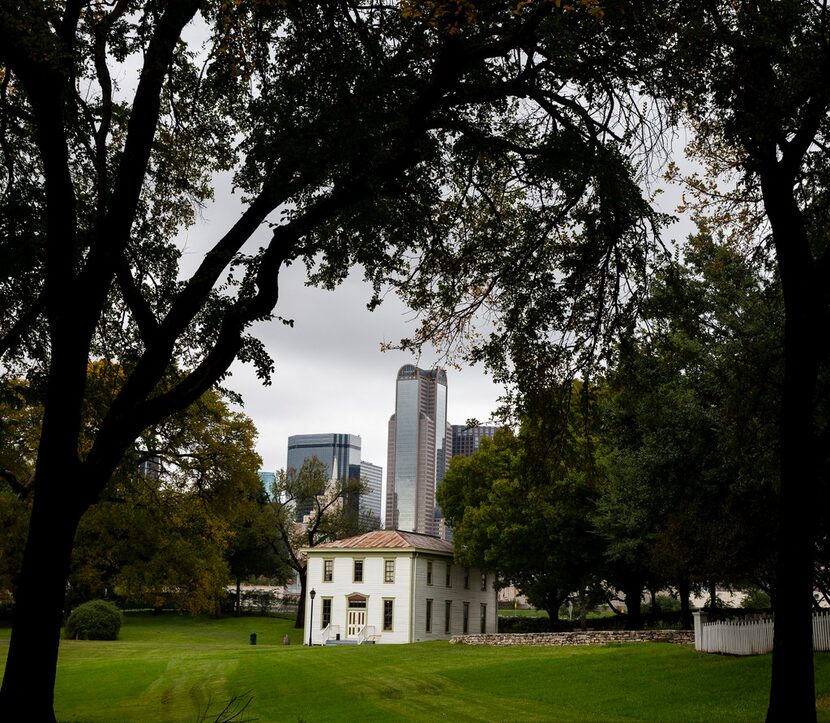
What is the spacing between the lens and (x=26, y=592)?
9695mm

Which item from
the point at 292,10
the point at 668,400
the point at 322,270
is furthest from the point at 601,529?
the point at 292,10

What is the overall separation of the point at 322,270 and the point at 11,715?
25.6 ft

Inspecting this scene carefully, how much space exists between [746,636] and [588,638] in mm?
13514

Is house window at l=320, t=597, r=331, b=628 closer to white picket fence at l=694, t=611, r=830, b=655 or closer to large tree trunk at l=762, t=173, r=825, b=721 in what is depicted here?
white picket fence at l=694, t=611, r=830, b=655

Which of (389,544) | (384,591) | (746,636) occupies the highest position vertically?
(389,544)

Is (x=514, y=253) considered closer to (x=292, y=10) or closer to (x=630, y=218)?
(x=630, y=218)

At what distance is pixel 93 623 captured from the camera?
45781 mm

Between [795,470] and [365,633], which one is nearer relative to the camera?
[795,470]

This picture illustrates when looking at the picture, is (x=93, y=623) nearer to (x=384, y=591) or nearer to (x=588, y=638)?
(x=384, y=591)

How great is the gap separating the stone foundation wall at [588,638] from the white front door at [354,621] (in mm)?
8394

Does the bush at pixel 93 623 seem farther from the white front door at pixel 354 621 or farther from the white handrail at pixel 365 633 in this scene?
the white handrail at pixel 365 633

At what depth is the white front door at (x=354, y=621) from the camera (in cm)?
5184

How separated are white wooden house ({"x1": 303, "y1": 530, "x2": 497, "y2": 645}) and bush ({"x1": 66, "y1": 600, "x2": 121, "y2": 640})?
11177 millimetres

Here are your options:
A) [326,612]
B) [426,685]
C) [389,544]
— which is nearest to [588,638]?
[426,685]
